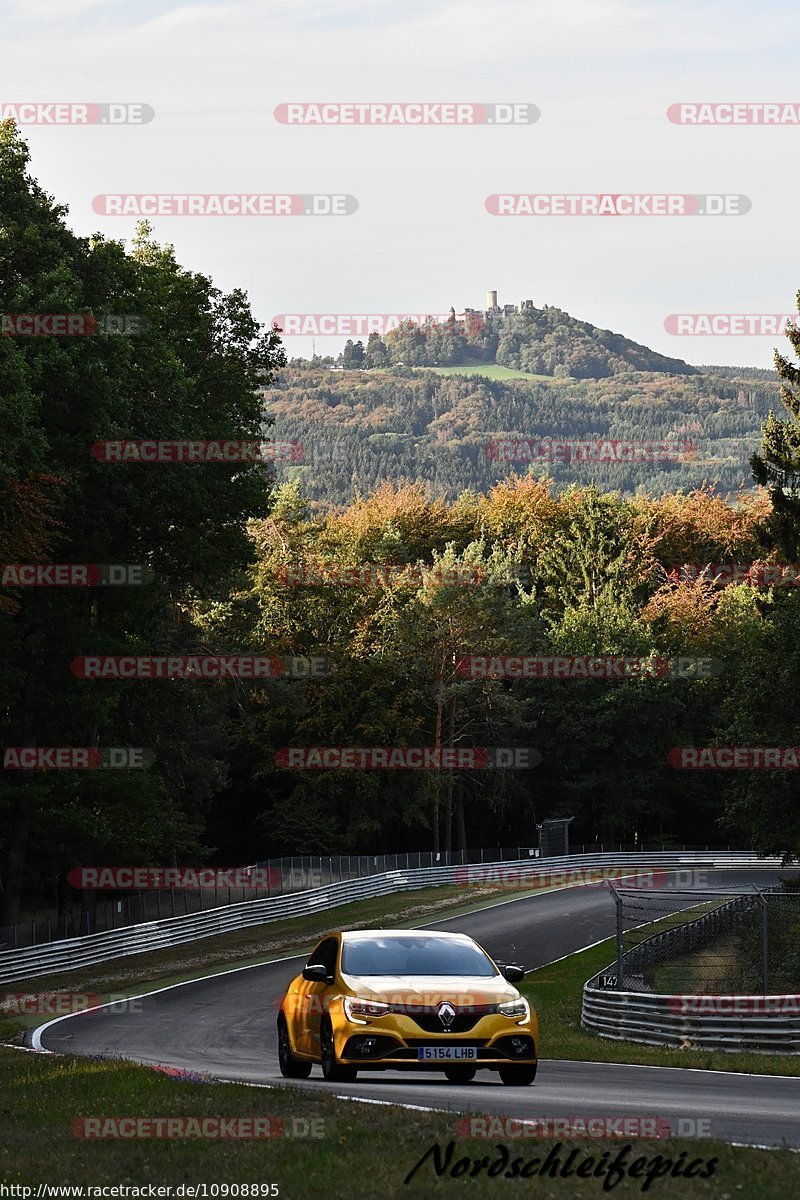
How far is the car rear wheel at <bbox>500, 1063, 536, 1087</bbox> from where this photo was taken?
15.0 m

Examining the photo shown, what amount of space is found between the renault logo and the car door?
1175 mm

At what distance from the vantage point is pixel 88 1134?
1136 centimetres

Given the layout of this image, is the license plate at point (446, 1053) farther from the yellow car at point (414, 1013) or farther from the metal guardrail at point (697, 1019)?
the metal guardrail at point (697, 1019)

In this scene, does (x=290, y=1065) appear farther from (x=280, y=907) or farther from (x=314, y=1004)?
(x=280, y=907)

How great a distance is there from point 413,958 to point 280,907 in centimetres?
3955

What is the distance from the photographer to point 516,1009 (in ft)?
48.6

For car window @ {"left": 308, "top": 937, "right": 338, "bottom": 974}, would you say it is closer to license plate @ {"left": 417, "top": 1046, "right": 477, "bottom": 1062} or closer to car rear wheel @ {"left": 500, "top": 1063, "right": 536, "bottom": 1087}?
license plate @ {"left": 417, "top": 1046, "right": 477, "bottom": 1062}

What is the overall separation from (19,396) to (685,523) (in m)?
72.3

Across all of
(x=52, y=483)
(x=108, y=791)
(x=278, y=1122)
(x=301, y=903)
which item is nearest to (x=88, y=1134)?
(x=278, y=1122)

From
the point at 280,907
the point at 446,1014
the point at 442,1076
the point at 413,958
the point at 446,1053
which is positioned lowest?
the point at 280,907

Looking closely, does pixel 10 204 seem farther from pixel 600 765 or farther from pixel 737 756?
pixel 600 765

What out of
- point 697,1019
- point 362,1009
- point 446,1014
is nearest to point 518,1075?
point 446,1014

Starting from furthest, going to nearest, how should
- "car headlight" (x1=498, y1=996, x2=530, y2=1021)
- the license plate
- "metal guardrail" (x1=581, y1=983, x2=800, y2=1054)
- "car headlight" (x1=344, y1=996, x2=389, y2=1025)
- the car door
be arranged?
"metal guardrail" (x1=581, y1=983, x2=800, y2=1054)
the car door
"car headlight" (x1=498, y1=996, x2=530, y2=1021)
"car headlight" (x1=344, y1=996, x2=389, y2=1025)
the license plate

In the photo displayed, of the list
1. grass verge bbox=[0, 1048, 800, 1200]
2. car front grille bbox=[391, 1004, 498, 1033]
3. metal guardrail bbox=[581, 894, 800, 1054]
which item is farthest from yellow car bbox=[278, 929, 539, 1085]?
A: metal guardrail bbox=[581, 894, 800, 1054]
